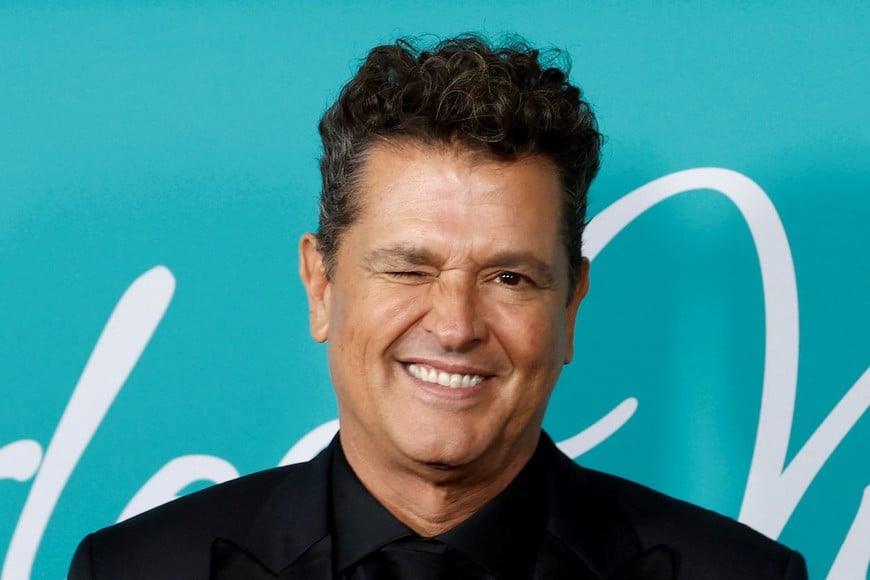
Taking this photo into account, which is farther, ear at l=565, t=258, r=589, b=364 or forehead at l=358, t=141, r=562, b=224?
ear at l=565, t=258, r=589, b=364

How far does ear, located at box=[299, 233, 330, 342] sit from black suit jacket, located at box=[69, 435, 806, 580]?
6.5 inches

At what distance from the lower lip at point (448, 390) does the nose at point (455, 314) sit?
6cm

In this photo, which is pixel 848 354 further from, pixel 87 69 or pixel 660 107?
pixel 87 69

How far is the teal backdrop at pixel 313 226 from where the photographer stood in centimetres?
210

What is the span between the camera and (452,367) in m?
1.57

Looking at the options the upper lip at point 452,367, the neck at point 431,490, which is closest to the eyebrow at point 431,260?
the upper lip at point 452,367

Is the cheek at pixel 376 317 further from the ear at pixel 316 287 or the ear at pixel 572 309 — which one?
the ear at pixel 572 309

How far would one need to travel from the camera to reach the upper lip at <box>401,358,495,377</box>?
157 cm

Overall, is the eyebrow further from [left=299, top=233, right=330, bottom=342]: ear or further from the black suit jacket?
the black suit jacket

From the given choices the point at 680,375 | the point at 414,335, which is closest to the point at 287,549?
the point at 414,335

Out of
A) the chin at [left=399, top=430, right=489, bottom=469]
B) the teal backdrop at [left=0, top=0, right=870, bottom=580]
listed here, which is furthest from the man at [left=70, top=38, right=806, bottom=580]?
the teal backdrop at [left=0, top=0, right=870, bottom=580]

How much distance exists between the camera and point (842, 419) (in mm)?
2096

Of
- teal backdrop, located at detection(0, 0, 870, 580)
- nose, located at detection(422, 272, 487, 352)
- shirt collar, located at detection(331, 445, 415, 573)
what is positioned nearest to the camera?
nose, located at detection(422, 272, 487, 352)

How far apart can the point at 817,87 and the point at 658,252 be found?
382mm
